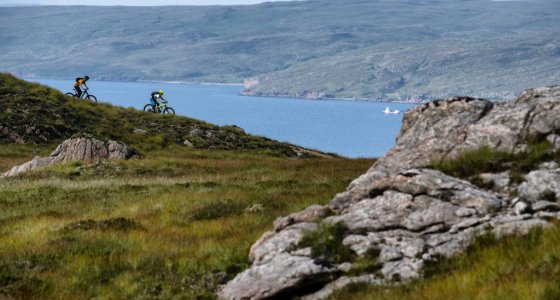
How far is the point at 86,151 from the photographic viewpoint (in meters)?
38.9

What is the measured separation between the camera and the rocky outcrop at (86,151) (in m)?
38.3

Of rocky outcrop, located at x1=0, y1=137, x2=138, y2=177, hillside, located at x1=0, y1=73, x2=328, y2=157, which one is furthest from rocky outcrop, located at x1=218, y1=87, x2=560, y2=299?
hillside, located at x1=0, y1=73, x2=328, y2=157

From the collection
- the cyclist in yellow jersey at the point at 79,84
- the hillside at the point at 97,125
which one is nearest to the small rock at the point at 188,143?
the hillside at the point at 97,125

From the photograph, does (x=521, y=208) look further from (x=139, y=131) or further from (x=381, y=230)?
(x=139, y=131)

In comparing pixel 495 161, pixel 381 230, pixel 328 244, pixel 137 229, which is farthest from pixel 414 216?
pixel 137 229

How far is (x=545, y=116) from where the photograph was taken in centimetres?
1445

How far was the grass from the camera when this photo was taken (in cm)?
1221

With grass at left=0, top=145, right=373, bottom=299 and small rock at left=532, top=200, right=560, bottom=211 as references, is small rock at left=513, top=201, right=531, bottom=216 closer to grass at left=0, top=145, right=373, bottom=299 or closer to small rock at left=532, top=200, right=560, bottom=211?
small rock at left=532, top=200, right=560, bottom=211

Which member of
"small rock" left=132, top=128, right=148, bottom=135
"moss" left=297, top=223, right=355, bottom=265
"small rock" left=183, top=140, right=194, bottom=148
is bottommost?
"small rock" left=183, top=140, right=194, bottom=148

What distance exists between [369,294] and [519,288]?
6.51 ft

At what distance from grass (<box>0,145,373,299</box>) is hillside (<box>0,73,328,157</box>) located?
21334 mm

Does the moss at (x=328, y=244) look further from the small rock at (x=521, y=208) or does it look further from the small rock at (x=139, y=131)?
the small rock at (x=139, y=131)

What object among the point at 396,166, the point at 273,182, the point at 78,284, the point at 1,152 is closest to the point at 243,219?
the point at 396,166

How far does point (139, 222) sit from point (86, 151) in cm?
2208
